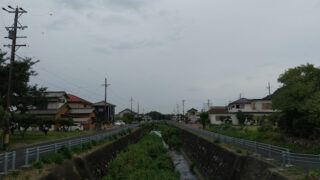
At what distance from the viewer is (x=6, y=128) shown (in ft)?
62.1

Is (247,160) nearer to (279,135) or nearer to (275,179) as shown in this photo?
(275,179)

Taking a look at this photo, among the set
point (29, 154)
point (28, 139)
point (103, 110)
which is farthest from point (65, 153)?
point (103, 110)

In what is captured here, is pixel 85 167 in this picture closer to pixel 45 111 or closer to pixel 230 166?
pixel 230 166

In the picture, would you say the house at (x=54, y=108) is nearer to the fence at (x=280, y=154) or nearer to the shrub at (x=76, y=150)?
the shrub at (x=76, y=150)

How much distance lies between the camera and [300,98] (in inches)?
698

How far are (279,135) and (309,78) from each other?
580cm

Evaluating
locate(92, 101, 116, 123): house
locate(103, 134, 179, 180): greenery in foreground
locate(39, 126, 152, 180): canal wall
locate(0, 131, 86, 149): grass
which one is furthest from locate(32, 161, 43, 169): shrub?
locate(92, 101, 116, 123): house

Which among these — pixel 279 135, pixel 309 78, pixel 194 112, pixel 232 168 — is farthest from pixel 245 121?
pixel 194 112

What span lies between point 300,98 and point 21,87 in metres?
24.8

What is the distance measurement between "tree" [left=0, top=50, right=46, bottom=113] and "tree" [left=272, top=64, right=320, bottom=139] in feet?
76.7

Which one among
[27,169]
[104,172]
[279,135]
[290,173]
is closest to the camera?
[290,173]

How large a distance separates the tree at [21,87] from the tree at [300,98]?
920 inches

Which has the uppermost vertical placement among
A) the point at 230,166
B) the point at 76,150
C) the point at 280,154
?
the point at 280,154

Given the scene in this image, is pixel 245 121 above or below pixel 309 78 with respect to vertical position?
below
